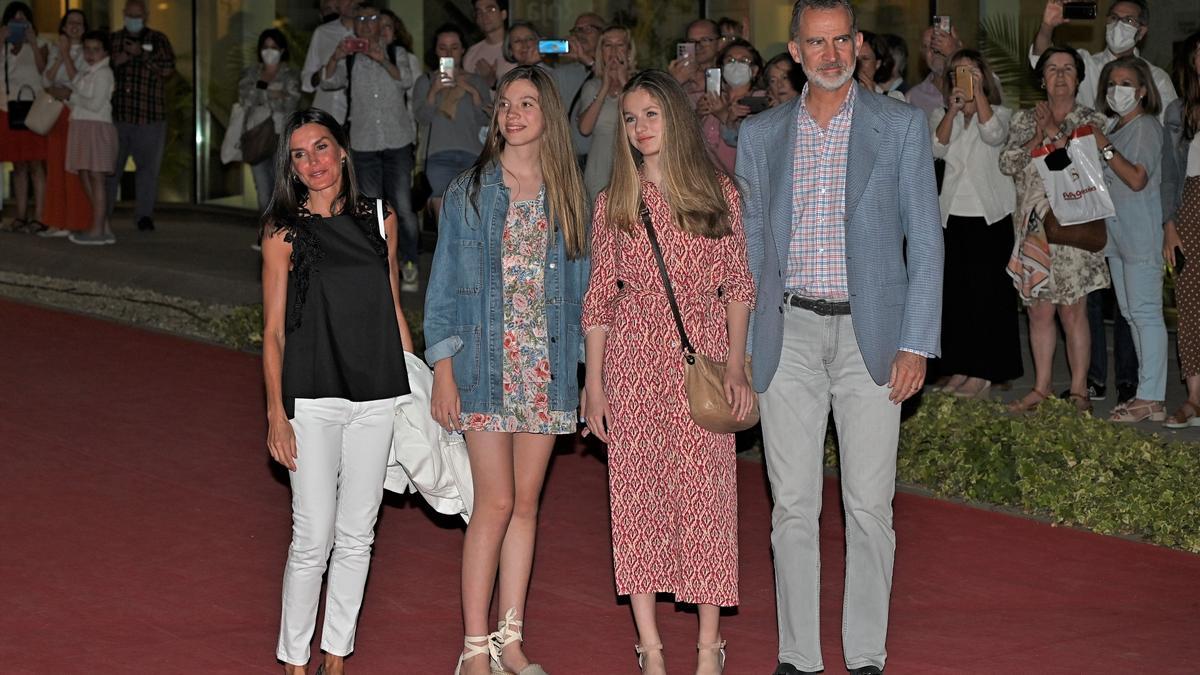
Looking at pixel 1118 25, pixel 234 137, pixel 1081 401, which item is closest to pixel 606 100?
pixel 1118 25

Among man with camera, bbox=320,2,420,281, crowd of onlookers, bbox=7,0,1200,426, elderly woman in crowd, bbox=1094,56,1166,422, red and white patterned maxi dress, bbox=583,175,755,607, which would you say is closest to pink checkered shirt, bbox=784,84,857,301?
red and white patterned maxi dress, bbox=583,175,755,607

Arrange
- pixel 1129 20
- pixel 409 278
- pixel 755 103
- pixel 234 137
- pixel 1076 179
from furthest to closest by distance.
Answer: pixel 234 137 → pixel 409 278 → pixel 755 103 → pixel 1129 20 → pixel 1076 179

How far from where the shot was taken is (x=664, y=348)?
5.66 meters

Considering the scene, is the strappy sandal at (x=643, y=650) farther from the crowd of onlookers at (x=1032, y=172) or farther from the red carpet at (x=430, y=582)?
the crowd of onlookers at (x=1032, y=172)

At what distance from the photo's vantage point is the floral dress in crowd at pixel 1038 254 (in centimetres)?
953

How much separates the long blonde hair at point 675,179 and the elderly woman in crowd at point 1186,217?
4.45 metres

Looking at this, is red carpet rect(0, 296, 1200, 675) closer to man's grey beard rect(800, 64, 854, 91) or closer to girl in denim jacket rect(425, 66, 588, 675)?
girl in denim jacket rect(425, 66, 588, 675)

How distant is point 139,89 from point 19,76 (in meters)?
1.35

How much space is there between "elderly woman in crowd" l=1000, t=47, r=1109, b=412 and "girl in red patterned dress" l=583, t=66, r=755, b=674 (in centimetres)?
404

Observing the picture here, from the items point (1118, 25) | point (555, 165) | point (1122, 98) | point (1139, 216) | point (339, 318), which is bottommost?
point (339, 318)

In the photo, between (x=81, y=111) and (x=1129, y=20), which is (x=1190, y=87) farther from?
(x=81, y=111)

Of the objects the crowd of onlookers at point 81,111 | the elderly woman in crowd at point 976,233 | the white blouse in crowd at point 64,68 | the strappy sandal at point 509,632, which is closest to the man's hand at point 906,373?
the strappy sandal at point 509,632

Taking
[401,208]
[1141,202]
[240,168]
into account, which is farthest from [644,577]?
[240,168]

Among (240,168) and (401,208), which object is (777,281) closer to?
(401,208)
